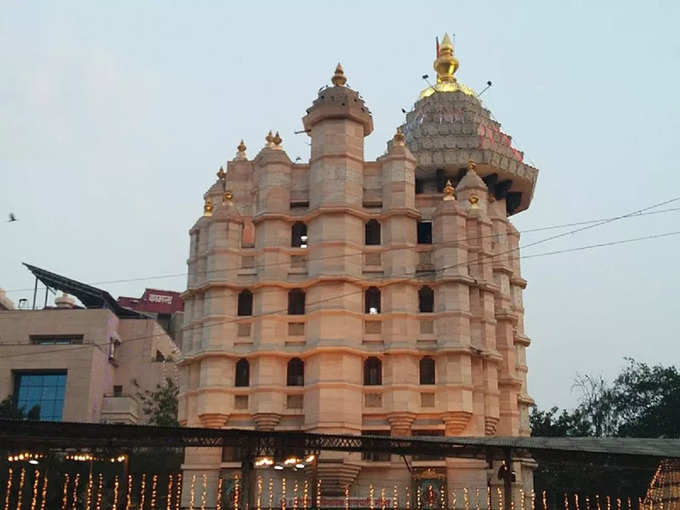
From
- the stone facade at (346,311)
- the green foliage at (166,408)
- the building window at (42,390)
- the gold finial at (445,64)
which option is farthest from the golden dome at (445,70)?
the building window at (42,390)

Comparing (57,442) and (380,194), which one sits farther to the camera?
(380,194)

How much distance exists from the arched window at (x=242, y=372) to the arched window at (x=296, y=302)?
3489 millimetres

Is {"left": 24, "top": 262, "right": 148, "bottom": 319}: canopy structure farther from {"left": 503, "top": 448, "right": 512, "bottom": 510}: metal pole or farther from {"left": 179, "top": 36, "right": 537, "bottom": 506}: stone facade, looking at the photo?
{"left": 503, "top": 448, "right": 512, "bottom": 510}: metal pole

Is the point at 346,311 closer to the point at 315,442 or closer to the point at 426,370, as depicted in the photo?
the point at 426,370

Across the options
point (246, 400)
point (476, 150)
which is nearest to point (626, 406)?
point (476, 150)

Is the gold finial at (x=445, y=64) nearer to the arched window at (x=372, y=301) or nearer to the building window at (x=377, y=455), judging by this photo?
the arched window at (x=372, y=301)

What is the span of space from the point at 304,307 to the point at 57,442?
20221mm

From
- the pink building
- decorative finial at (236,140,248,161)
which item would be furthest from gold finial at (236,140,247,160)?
the pink building

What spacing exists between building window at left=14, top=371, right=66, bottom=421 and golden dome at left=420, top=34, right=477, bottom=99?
34.6 metres

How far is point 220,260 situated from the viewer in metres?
51.4

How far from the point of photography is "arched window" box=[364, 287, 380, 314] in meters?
51.3

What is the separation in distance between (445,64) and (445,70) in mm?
417

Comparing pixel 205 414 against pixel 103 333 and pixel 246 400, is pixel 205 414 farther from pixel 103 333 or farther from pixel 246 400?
pixel 103 333

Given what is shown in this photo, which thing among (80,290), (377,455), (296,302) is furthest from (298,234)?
(80,290)
